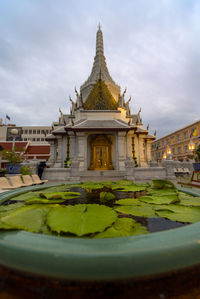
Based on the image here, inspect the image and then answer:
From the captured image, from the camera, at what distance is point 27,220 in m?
1.00

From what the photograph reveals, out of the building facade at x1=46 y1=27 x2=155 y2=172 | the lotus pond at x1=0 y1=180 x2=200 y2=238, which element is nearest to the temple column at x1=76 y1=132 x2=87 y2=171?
the building facade at x1=46 y1=27 x2=155 y2=172

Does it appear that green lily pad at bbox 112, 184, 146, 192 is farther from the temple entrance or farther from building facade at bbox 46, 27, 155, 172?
the temple entrance

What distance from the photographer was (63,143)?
48.4 feet

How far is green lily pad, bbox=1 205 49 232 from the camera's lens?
0.87 metres

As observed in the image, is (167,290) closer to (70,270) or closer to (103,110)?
(70,270)

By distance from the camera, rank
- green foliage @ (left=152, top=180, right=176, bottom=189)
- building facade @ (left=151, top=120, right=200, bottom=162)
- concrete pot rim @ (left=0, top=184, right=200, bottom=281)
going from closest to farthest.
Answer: concrete pot rim @ (left=0, top=184, right=200, bottom=281), green foliage @ (left=152, top=180, right=176, bottom=189), building facade @ (left=151, top=120, right=200, bottom=162)

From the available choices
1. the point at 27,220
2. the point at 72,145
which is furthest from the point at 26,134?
the point at 27,220

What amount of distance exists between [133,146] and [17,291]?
50.3ft

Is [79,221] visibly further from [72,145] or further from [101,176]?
[72,145]

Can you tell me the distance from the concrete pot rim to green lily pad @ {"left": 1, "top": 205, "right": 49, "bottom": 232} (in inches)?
9.4

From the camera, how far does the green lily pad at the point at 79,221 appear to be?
2.76ft

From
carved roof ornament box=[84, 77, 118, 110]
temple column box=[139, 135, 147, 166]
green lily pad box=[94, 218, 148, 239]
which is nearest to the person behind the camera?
green lily pad box=[94, 218, 148, 239]

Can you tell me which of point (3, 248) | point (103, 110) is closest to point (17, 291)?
point (3, 248)

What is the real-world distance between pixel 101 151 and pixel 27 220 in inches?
539
